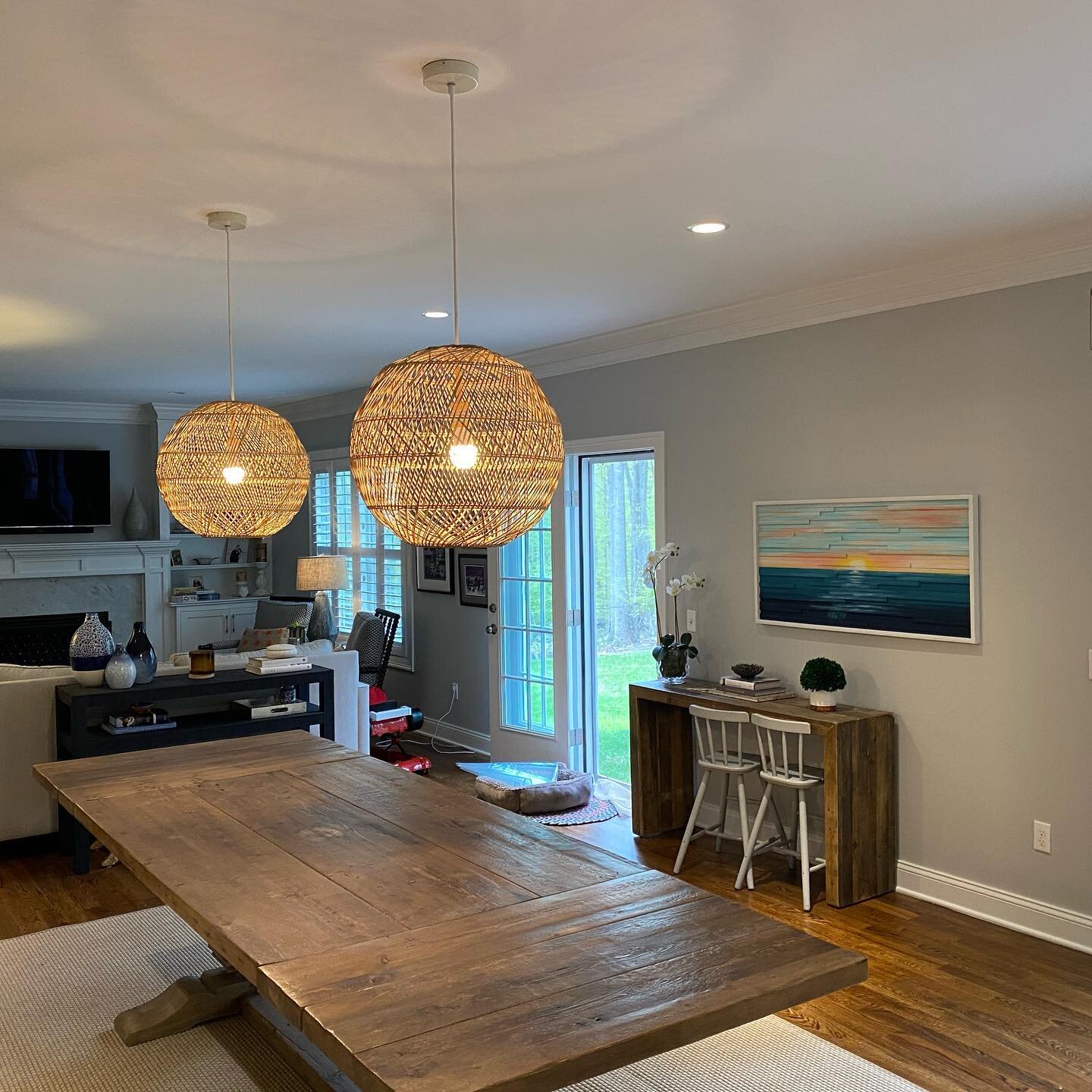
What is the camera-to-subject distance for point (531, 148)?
2.71m

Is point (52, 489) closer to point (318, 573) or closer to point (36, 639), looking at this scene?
point (36, 639)

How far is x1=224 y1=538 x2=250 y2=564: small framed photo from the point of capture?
374 inches

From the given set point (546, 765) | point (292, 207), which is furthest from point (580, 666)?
point (292, 207)

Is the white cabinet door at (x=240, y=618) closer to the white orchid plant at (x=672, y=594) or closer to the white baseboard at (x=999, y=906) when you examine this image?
the white orchid plant at (x=672, y=594)

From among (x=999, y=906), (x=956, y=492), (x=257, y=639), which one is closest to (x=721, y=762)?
(x=999, y=906)

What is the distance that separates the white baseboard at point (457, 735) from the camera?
22.9ft

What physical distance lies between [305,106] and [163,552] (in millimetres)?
6958

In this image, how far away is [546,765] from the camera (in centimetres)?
604

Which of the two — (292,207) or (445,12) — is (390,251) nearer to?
(292,207)

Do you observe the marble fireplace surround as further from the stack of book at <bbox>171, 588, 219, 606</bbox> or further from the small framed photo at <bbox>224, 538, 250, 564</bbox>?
the small framed photo at <bbox>224, 538, 250, 564</bbox>

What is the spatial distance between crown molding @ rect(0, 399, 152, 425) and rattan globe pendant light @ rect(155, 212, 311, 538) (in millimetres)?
5880

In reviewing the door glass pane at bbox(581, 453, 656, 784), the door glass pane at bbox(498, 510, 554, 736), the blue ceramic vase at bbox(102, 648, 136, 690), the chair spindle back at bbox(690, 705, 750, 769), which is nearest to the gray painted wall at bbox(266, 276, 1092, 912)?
the chair spindle back at bbox(690, 705, 750, 769)

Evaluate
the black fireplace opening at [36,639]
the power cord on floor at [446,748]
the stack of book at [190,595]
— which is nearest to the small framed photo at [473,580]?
the power cord on floor at [446,748]

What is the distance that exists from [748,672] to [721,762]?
16.2 inches
